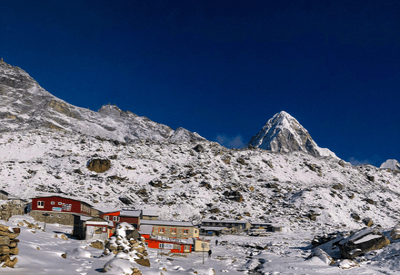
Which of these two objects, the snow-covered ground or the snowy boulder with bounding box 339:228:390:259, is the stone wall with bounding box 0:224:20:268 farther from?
the snowy boulder with bounding box 339:228:390:259

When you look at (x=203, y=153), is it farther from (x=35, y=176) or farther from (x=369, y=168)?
(x=369, y=168)

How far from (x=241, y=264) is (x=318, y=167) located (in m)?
103

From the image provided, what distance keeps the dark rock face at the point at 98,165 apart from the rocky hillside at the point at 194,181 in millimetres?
323

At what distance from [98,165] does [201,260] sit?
6568 cm

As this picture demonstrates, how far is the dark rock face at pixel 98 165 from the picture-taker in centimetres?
8919

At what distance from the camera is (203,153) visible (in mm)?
117000

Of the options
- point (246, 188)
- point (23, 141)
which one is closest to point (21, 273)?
point (246, 188)

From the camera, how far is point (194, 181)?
9044 centimetres

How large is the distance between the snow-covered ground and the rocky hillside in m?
27.1

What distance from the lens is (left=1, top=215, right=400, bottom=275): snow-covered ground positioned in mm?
14962

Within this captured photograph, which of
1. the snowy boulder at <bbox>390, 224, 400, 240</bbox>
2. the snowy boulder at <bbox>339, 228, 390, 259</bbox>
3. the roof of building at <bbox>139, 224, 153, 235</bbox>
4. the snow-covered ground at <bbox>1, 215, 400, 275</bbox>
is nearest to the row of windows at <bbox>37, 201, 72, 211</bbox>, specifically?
the snow-covered ground at <bbox>1, 215, 400, 275</bbox>

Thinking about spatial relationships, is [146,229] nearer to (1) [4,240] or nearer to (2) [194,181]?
(1) [4,240]

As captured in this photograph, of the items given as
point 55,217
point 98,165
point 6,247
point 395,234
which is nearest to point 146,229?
point 55,217

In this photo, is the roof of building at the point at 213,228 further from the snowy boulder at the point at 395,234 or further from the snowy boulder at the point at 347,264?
the snowy boulder at the point at 347,264
